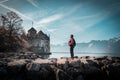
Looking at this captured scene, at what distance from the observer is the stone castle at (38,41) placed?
107 meters

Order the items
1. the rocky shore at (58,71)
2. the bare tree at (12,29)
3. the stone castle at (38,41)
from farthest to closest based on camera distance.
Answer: the stone castle at (38,41) < the bare tree at (12,29) < the rocky shore at (58,71)

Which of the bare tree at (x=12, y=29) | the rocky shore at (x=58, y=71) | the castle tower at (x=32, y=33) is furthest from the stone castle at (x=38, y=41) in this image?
the rocky shore at (x=58, y=71)

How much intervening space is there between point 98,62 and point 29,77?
7.53 meters

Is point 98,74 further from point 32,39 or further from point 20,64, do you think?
point 32,39

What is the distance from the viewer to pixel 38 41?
11400cm

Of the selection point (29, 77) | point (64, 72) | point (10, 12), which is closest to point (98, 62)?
point (64, 72)

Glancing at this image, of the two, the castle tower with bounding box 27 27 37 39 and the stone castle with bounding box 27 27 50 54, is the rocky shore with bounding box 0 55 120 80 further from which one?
the castle tower with bounding box 27 27 37 39

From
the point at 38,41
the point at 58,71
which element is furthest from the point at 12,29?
the point at 38,41

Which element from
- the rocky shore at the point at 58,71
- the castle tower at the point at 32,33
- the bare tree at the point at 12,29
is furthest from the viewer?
the castle tower at the point at 32,33

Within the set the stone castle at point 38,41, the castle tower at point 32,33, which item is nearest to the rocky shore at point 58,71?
the stone castle at point 38,41

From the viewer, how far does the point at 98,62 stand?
18.9 metres

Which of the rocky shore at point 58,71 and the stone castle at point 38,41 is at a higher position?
the stone castle at point 38,41

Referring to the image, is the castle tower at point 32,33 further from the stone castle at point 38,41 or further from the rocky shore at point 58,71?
the rocky shore at point 58,71

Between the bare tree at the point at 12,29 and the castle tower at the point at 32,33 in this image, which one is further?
the castle tower at the point at 32,33
